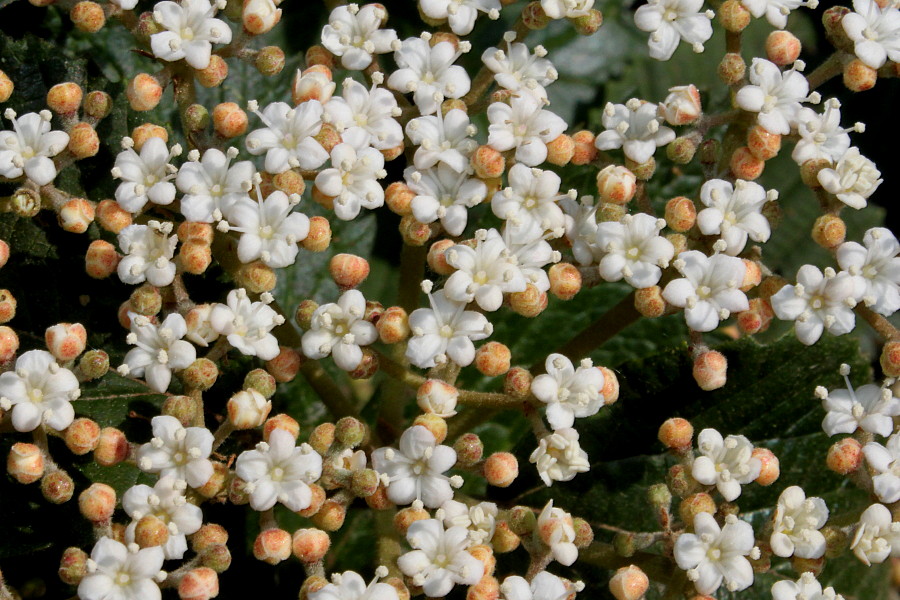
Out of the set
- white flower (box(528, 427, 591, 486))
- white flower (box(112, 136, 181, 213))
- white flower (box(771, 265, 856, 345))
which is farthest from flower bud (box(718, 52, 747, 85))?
white flower (box(112, 136, 181, 213))

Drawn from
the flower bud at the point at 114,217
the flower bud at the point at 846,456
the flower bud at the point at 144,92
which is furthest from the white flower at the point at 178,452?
the flower bud at the point at 846,456

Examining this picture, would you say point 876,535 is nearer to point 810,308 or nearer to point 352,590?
point 810,308

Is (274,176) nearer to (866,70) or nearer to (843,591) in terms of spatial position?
(866,70)

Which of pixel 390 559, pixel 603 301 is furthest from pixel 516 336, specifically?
pixel 390 559

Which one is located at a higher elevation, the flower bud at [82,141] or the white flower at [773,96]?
the white flower at [773,96]

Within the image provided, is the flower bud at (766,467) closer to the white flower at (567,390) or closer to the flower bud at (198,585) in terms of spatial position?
the white flower at (567,390)
